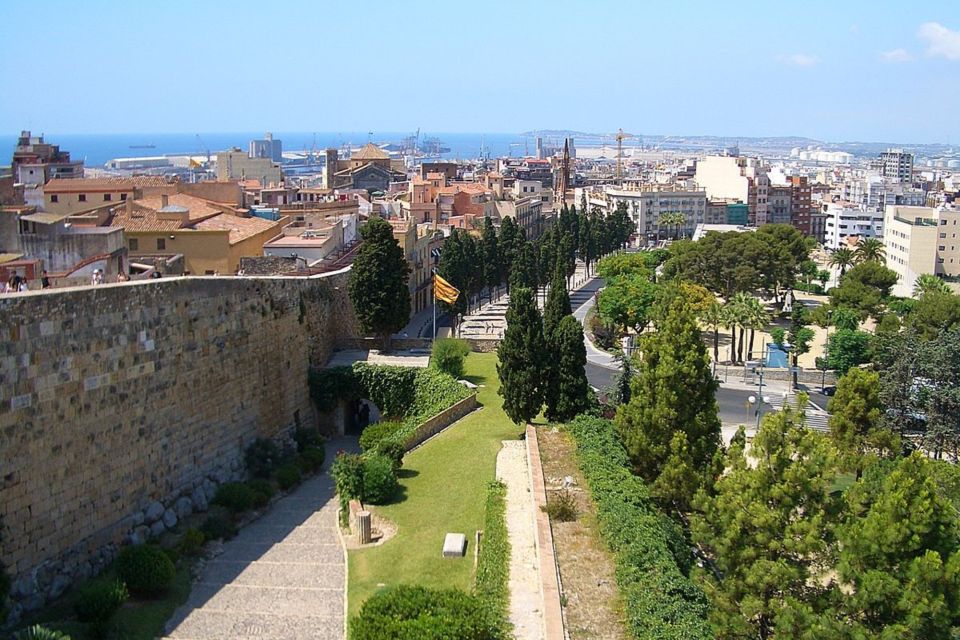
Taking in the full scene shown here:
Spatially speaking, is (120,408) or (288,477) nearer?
(120,408)

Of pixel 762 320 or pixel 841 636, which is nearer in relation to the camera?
pixel 841 636

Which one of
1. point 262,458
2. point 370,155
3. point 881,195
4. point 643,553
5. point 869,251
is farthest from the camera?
point 881,195

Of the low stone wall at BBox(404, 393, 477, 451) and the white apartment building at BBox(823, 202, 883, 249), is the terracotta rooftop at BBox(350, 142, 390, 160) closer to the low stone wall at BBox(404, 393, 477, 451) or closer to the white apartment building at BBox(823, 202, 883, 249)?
the white apartment building at BBox(823, 202, 883, 249)

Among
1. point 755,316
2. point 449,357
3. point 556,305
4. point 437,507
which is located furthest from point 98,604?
point 755,316

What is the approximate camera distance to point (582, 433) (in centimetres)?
2834

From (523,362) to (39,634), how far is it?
16127 mm

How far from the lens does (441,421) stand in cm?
3219

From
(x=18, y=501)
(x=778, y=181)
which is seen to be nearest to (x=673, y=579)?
(x=18, y=501)

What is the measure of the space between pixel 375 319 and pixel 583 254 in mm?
54065

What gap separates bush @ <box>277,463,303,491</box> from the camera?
29312 millimetres

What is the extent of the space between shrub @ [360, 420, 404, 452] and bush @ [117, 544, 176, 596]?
30.7 feet

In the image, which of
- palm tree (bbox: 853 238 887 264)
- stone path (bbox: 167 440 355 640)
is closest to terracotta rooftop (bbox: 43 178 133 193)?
stone path (bbox: 167 440 355 640)

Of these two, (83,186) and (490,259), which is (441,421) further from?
(490,259)

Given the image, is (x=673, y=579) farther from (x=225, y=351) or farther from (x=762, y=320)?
(x=762, y=320)
